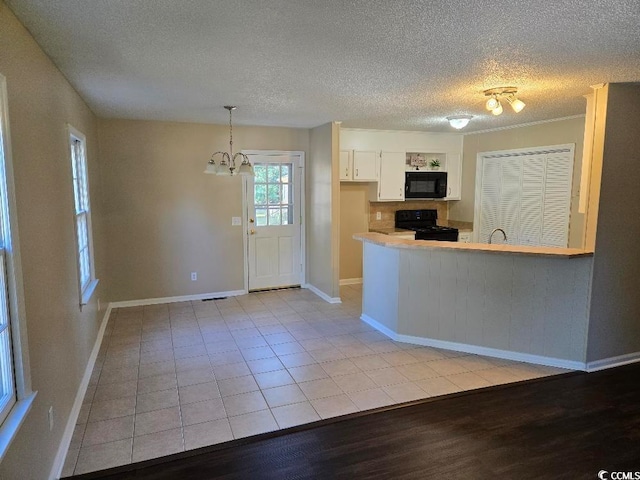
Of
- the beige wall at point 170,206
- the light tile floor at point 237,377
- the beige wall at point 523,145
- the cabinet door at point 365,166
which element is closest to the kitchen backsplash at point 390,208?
the beige wall at point 523,145

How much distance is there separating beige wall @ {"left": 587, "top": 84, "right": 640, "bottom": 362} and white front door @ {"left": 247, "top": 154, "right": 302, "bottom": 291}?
3.78 meters

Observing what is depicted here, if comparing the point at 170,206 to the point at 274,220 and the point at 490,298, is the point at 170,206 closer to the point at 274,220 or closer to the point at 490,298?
the point at 274,220

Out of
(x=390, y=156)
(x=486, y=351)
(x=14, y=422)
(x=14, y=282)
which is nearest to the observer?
(x=14, y=422)

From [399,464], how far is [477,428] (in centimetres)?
67

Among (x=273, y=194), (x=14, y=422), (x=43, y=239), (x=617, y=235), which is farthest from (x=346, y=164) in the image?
(x=14, y=422)

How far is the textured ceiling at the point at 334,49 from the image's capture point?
6.29 ft

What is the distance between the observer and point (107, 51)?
251 centimetres

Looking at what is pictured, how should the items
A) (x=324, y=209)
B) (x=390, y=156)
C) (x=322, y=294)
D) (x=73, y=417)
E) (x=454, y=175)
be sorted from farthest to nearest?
(x=454, y=175) < (x=390, y=156) < (x=322, y=294) < (x=324, y=209) < (x=73, y=417)

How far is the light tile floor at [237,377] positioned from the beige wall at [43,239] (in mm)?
336

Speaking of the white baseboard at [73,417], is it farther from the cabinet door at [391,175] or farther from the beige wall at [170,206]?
the cabinet door at [391,175]

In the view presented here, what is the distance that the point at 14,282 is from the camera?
1.77 m

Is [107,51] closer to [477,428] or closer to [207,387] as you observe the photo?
[207,387]

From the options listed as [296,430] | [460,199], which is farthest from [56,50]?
[460,199]

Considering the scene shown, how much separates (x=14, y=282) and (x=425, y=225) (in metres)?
5.82
